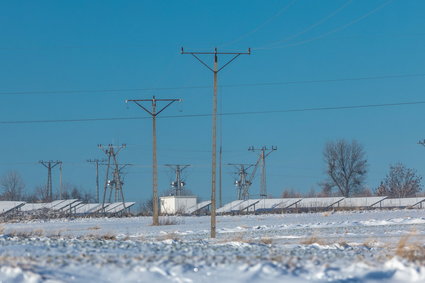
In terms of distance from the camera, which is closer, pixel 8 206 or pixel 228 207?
pixel 8 206

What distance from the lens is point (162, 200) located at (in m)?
81.4

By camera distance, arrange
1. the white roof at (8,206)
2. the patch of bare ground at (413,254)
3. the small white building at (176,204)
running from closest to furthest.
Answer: the patch of bare ground at (413,254) < the white roof at (8,206) < the small white building at (176,204)

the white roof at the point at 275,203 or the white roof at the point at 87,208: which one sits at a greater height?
the white roof at the point at 275,203

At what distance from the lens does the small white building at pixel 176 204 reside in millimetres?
76812

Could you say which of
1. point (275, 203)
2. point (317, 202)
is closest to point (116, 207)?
point (275, 203)

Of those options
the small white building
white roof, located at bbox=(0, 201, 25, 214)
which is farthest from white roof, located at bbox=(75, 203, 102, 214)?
white roof, located at bbox=(0, 201, 25, 214)

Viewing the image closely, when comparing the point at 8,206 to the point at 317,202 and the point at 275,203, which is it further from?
the point at 317,202

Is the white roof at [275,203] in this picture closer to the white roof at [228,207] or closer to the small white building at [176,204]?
the white roof at [228,207]

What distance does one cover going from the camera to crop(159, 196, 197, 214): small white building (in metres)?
76.8

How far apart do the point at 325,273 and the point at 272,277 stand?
0.81 metres

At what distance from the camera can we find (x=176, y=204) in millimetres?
77438

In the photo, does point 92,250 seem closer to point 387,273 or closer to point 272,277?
point 272,277

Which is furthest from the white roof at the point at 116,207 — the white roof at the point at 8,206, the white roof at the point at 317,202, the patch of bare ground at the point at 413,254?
the patch of bare ground at the point at 413,254

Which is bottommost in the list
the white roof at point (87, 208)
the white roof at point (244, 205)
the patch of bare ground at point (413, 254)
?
the white roof at point (87, 208)
